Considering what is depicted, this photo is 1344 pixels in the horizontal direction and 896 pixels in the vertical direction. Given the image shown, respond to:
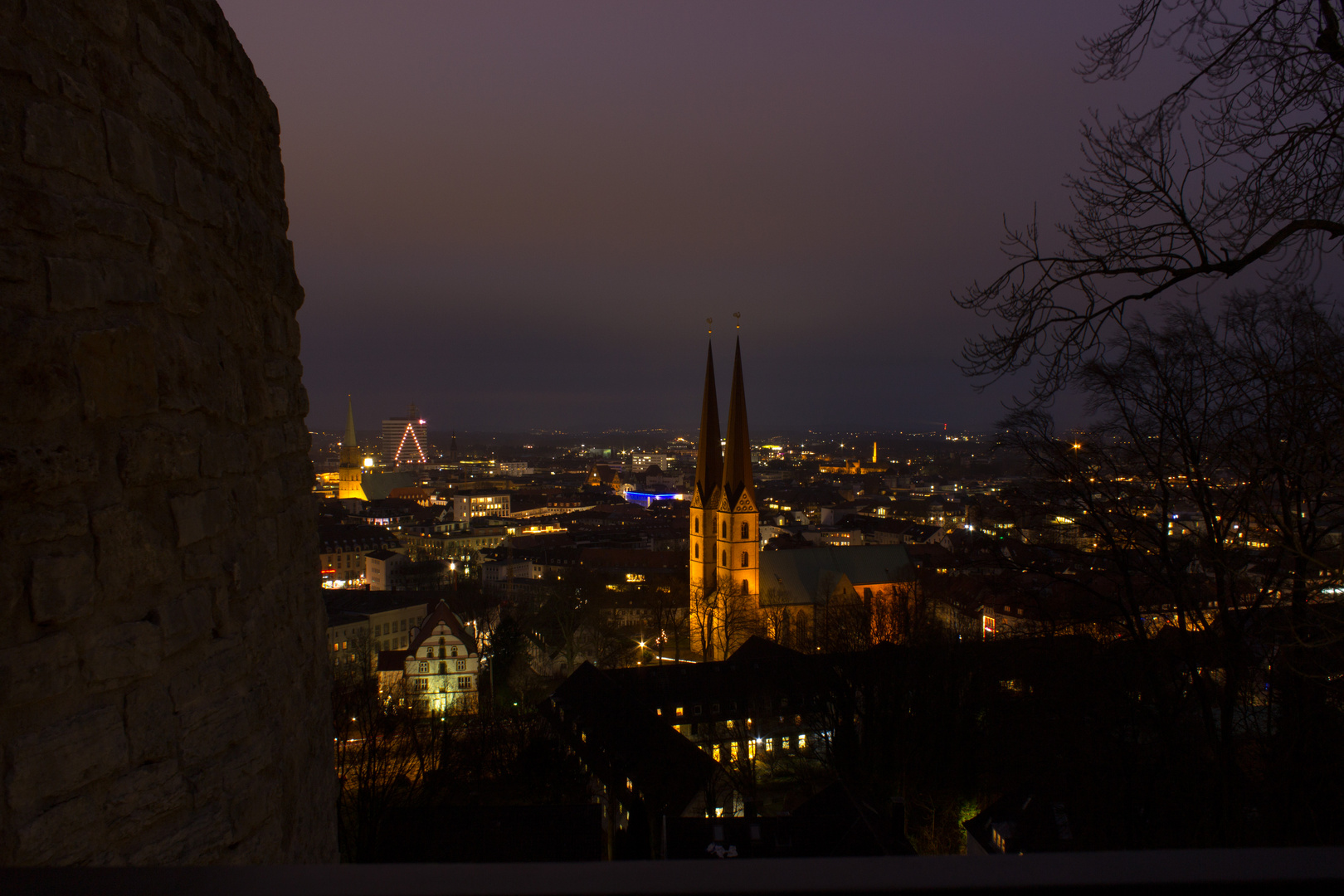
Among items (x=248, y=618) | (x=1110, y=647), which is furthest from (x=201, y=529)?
(x=1110, y=647)

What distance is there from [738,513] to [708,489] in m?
1.96

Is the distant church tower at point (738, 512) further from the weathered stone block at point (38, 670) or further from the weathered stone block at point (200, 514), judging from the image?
the weathered stone block at point (38, 670)

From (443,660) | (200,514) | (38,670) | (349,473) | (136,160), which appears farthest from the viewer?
(349,473)

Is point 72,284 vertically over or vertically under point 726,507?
over

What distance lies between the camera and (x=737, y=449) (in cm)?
3478

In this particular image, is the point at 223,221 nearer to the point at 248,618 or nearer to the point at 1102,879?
the point at 248,618

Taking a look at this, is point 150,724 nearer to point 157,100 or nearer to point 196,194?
point 196,194

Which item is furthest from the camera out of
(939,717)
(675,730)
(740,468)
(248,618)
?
(740,468)

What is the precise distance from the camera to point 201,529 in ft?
6.99

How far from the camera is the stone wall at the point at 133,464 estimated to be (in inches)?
64.6

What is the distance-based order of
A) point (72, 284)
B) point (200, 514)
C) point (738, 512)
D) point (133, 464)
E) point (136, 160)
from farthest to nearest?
point (738, 512) < point (200, 514) < point (136, 160) < point (133, 464) < point (72, 284)

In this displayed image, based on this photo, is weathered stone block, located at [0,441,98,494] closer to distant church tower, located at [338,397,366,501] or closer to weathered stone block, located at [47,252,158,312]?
weathered stone block, located at [47,252,158,312]

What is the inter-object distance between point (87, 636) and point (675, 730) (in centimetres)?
1928

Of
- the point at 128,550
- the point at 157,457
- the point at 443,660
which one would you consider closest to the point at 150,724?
the point at 128,550
